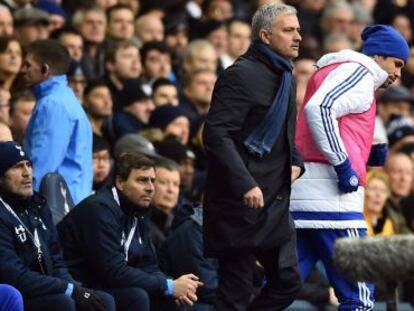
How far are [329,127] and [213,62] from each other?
7474 mm

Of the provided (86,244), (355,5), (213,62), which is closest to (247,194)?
(86,244)

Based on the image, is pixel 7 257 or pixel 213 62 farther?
pixel 213 62

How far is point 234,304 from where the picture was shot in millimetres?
9531

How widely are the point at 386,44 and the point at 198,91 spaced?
6.42 m

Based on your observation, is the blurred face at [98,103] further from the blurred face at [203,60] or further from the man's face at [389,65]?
the man's face at [389,65]

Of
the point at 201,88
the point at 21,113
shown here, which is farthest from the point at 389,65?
the point at 201,88

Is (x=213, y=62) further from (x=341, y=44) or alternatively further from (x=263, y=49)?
(x=263, y=49)

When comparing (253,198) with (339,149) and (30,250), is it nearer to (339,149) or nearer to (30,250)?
(339,149)

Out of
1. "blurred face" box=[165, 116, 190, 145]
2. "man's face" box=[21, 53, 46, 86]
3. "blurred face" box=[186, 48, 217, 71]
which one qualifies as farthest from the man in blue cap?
"blurred face" box=[186, 48, 217, 71]

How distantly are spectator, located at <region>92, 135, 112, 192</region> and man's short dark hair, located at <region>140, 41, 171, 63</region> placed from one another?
356 cm

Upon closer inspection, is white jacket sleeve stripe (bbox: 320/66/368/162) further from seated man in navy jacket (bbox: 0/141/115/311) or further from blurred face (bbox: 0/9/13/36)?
blurred face (bbox: 0/9/13/36)

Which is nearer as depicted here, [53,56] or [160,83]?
[53,56]

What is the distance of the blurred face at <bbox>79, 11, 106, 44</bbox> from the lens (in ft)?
54.5

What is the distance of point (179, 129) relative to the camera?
15.2 m
